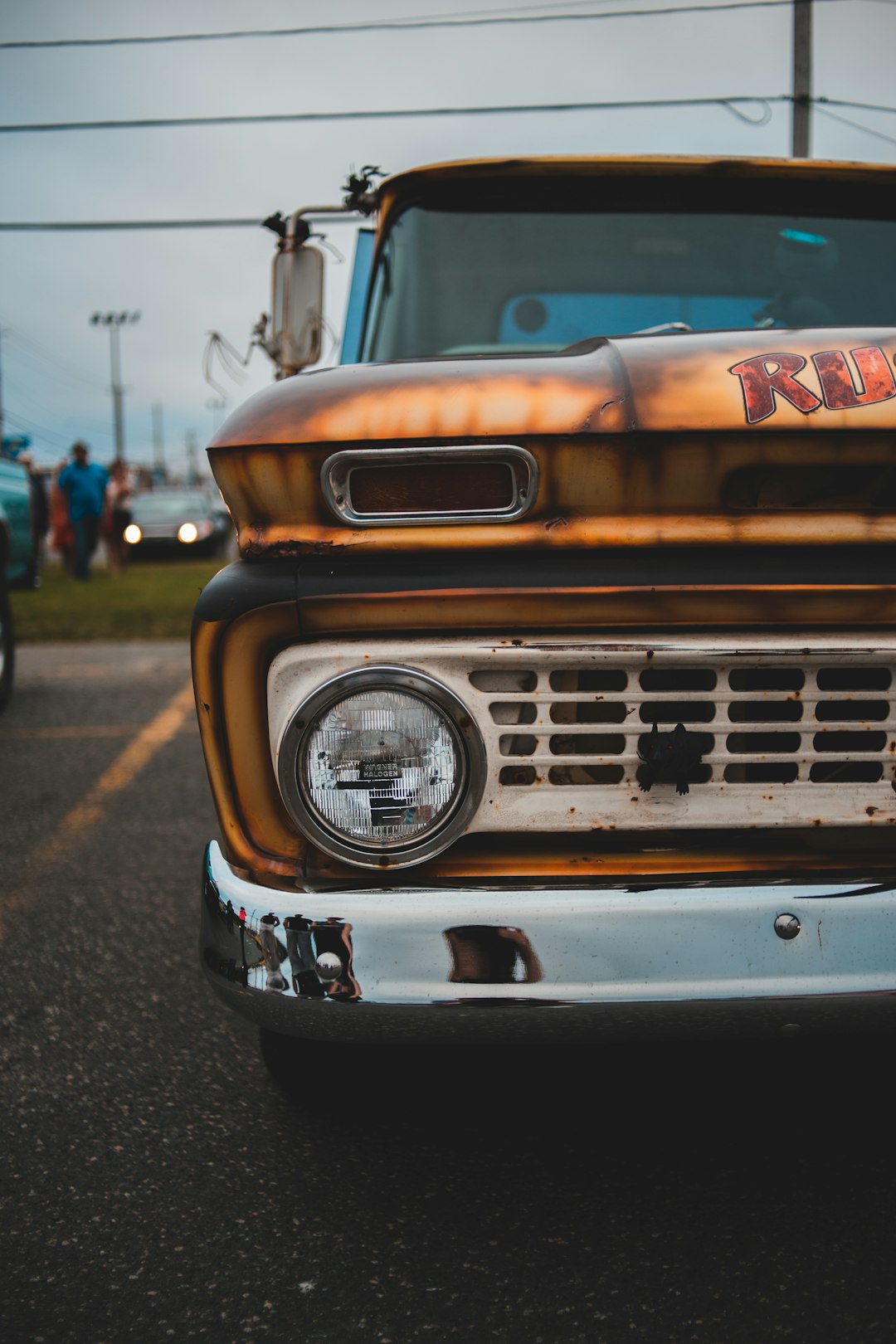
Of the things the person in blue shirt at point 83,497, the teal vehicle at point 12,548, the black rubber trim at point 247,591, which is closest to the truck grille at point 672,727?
the black rubber trim at point 247,591

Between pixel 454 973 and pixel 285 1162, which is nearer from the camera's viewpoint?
pixel 454 973

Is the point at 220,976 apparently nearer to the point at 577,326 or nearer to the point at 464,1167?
the point at 464,1167

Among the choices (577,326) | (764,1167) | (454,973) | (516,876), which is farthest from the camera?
(577,326)

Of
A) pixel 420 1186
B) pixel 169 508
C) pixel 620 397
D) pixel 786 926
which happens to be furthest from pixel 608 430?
pixel 169 508

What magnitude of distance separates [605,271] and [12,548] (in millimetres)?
5008

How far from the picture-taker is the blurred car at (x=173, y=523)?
70.0 ft

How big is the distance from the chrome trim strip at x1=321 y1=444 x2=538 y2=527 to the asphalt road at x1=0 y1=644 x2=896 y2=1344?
81 centimetres

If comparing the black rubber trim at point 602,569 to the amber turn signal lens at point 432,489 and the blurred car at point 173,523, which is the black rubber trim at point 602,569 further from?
the blurred car at point 173,523

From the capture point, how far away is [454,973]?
146cm

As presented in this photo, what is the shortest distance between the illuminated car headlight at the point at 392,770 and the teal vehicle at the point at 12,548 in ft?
16.1

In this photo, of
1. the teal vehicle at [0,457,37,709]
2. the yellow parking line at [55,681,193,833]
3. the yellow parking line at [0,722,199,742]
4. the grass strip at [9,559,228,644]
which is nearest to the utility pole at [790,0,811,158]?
the grass strip at [9,559,228,644]

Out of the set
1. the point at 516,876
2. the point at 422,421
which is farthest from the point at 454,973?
the point at 422,421

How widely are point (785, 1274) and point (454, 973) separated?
0.66 metres

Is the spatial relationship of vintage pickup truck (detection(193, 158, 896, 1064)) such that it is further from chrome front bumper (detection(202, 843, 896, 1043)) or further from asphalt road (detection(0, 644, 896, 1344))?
asphalt road (detection(0, 644, 896, 1344))
